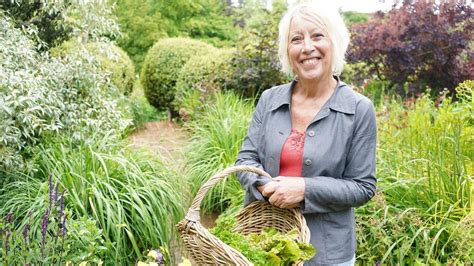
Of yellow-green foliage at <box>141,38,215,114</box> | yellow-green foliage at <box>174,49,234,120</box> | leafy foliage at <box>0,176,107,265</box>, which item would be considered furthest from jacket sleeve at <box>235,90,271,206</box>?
yellow-green foliage at <box>141,38,215,114</box>

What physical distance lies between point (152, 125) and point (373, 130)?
864 cm

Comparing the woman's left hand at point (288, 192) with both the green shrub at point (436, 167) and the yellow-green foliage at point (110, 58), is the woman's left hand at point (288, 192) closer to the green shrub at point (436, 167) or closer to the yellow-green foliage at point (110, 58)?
the green shrub at point (436, 167)

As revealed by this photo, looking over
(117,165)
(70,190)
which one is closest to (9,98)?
(70,190)

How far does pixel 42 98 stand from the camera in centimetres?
384

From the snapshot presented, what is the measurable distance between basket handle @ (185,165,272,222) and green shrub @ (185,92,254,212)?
8.91 feet

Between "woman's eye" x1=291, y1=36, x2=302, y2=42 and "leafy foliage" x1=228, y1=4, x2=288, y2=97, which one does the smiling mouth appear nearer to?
"woman's eye" x1=291, y1=36, x2=302, y2=42

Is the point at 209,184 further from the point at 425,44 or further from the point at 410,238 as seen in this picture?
the point at 425,44

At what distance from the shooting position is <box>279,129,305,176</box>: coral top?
2.26 m

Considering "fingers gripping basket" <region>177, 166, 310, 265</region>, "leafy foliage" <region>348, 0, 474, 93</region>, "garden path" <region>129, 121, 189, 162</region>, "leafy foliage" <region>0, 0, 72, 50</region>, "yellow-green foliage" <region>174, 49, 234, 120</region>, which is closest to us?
"fingers gripping basket" <region>177, 166, 310, 265</region>

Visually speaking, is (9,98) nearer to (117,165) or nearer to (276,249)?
(117,165)

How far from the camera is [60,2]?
189 inches

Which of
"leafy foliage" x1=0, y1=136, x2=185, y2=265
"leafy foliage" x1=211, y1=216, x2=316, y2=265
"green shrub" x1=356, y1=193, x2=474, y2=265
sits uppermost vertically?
"leafy foliage" x1=211, y1=216, x2=316, y2=265

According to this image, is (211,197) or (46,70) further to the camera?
(211,197)

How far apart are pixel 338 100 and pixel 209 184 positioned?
646 millimetres
